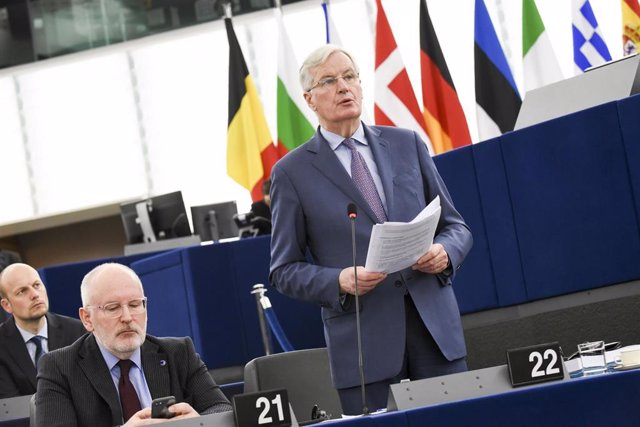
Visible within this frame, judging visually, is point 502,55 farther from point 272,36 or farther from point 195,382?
point 195,382

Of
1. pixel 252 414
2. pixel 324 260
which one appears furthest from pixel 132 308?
pixel 252 414

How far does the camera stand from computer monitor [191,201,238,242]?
8.48 m

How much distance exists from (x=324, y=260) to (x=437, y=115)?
218 inches

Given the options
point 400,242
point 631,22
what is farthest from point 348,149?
point 631,22

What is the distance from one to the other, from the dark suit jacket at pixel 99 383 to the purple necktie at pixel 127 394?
33 mm

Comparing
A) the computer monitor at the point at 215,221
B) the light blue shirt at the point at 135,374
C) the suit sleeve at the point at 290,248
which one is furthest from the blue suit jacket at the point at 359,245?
the computer monitor at the point at 215,221

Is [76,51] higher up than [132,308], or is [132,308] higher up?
[76,51]

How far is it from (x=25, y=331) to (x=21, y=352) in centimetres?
36

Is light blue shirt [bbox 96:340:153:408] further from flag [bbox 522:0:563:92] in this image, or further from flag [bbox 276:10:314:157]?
flag [bbox 276:10:314:157]

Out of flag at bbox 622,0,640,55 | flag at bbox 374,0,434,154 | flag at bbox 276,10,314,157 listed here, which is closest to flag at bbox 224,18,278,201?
flag at bbox 276,10,314,157

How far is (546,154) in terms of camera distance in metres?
5.64

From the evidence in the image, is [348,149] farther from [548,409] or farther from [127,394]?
[548,409]

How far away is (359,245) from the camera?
300 centimetres

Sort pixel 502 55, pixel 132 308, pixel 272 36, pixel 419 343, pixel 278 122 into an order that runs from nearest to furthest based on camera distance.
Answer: pixel 419 343 → pixel 132 308 → pixel 502 55 → pixel 278 122 → pixel 272 36
